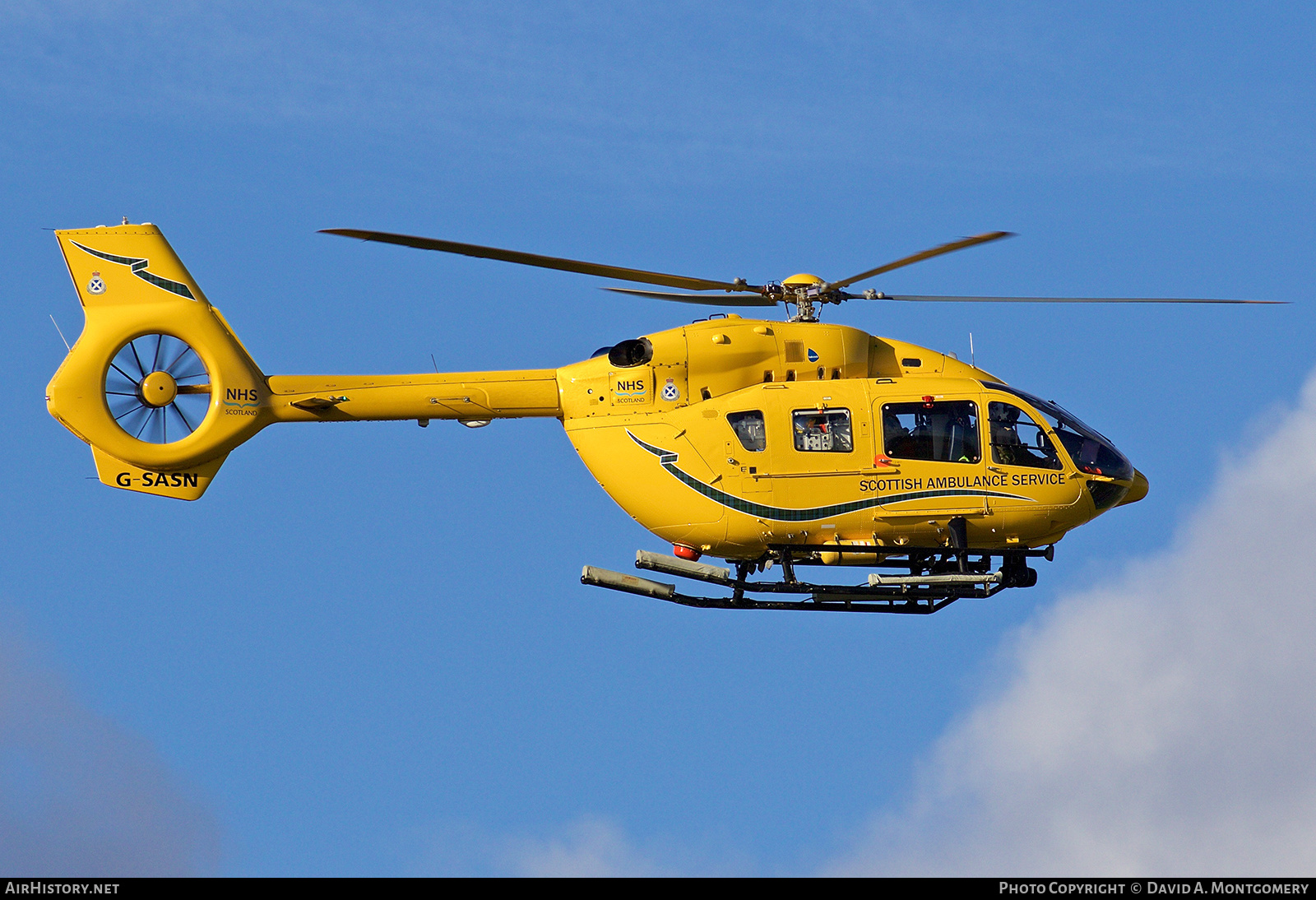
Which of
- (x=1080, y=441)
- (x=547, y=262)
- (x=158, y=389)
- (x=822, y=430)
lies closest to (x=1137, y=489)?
(x=1080, y=441)

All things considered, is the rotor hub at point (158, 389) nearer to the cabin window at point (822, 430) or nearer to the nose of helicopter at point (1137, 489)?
the cabin window at point (822, 430)

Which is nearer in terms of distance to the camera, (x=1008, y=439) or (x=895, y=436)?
(x=895, y=436)

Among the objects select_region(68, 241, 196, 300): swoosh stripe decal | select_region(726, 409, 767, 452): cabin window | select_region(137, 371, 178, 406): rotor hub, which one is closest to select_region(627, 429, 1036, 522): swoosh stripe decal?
select_region(726, 409, 767, 452): cabin window

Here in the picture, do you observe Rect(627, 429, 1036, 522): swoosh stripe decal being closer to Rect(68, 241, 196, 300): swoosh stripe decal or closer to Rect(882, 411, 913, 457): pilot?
Rect(882, 411, 913, 457): pilot

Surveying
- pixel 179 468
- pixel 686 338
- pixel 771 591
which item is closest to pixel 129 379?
pixel 179 468

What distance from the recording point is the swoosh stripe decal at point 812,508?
107 feet

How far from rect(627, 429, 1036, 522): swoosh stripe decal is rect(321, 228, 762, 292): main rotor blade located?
3290 mm

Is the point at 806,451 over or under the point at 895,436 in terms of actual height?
under

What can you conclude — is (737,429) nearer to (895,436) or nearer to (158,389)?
(895,436)

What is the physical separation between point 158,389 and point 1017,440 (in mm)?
14806

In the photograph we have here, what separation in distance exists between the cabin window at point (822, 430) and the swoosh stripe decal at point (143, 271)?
35.9 feet

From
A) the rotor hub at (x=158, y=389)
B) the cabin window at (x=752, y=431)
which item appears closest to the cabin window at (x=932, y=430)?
the cabin window at (x=752, y=431)

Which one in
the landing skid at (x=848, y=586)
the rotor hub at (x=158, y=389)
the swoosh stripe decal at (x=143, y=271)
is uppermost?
the swoosh stripe decal at (x=143, y=271)

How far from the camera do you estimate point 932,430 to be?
3297cm
